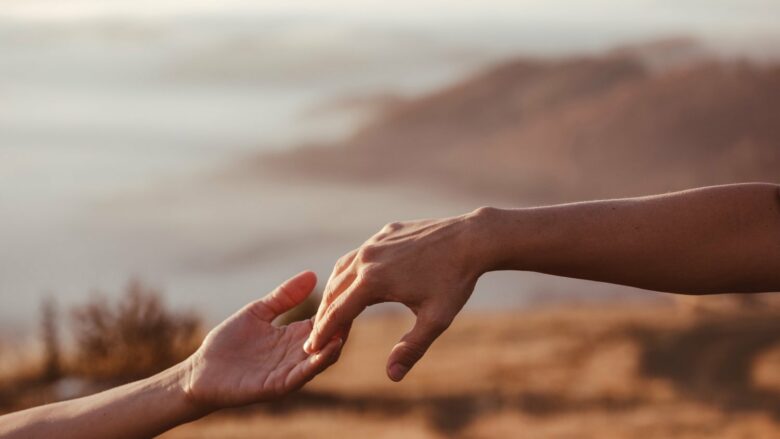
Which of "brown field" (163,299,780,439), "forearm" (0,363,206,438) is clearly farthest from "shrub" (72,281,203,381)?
"forearm" (0,363,206,438)

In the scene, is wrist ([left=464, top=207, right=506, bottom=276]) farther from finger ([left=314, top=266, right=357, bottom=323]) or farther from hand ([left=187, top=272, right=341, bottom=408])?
hand ([left=187, top=272, right=341, bottom=408])

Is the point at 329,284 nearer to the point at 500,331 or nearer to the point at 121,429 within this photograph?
the point at 121,429

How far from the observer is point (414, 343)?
2521 millimetres

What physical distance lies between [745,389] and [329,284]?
419 inches

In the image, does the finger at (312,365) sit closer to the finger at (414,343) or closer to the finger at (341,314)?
the finger at (341,314)

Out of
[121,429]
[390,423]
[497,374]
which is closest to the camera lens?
[121,429]

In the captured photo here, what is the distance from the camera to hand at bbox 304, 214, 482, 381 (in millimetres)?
2541

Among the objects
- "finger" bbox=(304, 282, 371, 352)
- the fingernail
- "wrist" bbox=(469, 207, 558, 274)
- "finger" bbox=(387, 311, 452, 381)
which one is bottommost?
the fingernail

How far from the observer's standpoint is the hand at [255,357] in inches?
111

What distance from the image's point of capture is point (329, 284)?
8.95 feet

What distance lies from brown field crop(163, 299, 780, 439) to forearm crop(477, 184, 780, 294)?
738 centimetres

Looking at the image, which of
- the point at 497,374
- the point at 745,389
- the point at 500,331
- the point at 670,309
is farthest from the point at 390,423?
the point at 670,309

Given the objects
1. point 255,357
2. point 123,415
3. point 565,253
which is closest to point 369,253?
point 565,253

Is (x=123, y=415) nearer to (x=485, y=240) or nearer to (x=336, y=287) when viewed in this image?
(x=336, y=287)
